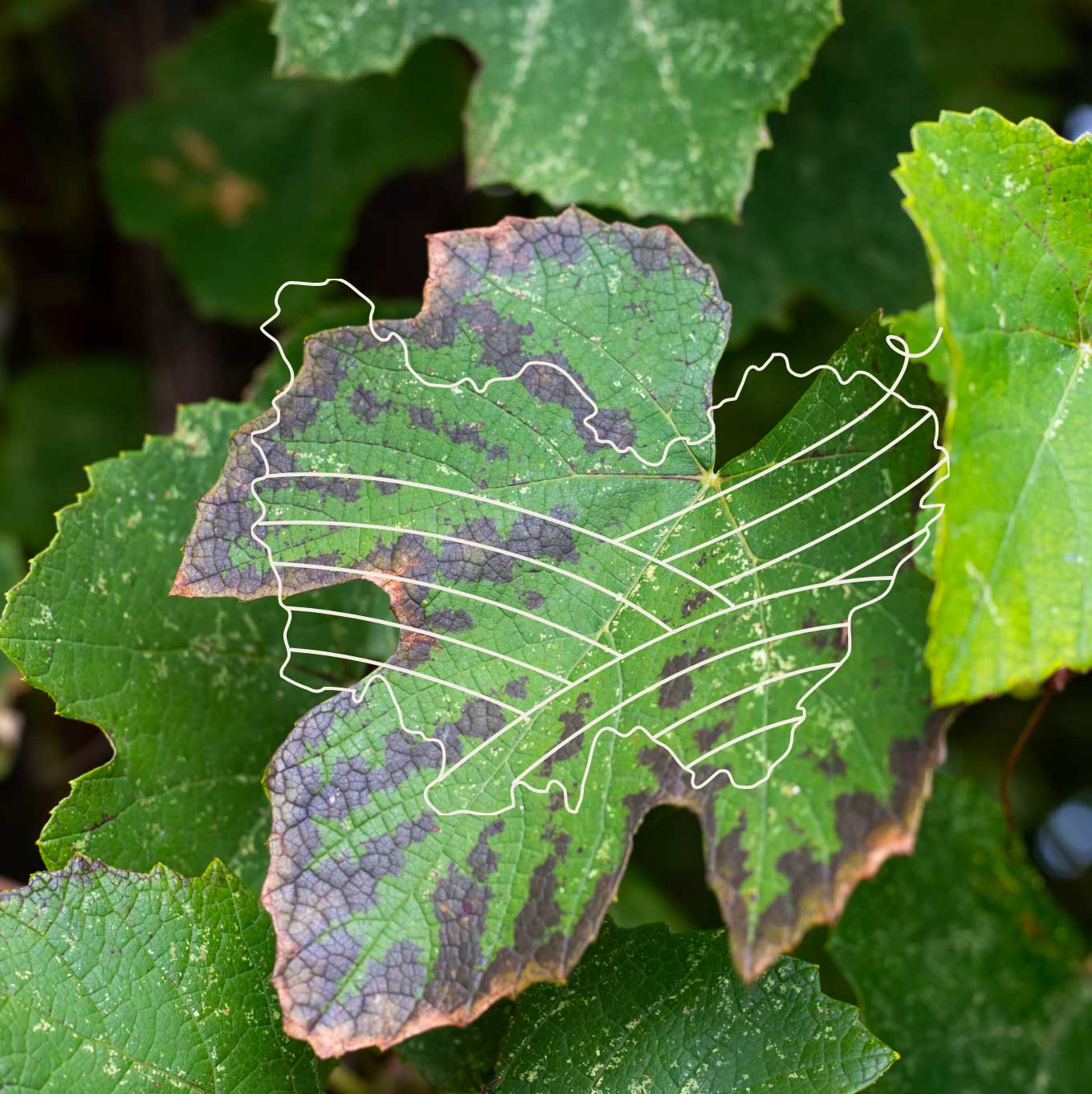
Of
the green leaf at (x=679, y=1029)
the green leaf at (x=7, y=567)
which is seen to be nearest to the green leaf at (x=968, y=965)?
the green leaf at (x=679, y=1029)

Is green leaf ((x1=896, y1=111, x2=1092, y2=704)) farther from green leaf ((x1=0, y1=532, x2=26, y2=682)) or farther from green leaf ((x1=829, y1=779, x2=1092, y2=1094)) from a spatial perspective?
green leaf ((x1=0, y1=532, x2=26, y2=682))

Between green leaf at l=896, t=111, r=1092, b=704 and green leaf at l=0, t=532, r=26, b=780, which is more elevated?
green leaf at l=896, t=111, r=1092, b=704

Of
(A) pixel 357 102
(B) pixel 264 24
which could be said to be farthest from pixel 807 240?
(B) pixel 264 24

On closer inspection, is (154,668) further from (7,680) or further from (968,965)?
(968,965)

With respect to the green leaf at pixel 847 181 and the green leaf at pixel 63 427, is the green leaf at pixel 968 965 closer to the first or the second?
the green leaf at pixel 847 181

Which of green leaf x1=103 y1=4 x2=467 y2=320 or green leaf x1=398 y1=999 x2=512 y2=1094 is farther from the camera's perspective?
green leaf x1=103 y1=4 x2=467 y2=320

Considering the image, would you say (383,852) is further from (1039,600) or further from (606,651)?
(1039,600)

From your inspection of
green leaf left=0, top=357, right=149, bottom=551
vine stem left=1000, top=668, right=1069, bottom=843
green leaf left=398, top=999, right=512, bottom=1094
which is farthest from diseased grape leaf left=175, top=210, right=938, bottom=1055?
green leaf left=0, top=357, right=149, bottom=551
